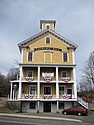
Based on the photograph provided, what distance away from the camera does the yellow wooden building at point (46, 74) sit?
3344 centimetres

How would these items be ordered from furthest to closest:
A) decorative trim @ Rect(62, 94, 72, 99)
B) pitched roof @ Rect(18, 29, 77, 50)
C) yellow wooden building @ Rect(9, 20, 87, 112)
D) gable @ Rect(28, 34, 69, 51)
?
pitched roof @ Rect(18, 29, 77, 50), gable @ Rect(28, 34, 69, 51), yellow wooden building @ Rect(9, 20, 87, 112), decorative trim @ Rect(62, 94, 72, 99)

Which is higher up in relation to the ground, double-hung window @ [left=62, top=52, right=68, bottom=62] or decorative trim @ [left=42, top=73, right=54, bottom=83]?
double-hung window @ [left=62, top=52, right=68, bottom=62]

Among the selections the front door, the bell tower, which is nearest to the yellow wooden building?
the front door

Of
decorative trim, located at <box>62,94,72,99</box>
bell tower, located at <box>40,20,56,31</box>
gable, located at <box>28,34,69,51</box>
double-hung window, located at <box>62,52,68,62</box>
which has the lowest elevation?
decorative trim, located at <box>62,94,72,99</box>

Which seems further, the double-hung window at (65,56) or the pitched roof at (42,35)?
the pitched roof at (42,35)

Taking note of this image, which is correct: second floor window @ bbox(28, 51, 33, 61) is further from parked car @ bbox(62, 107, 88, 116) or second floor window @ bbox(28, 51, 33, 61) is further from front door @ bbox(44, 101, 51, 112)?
parked car @ bbox(62, 107, 88, 116)

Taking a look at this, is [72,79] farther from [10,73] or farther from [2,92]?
[10,73]

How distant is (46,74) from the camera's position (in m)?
34.4

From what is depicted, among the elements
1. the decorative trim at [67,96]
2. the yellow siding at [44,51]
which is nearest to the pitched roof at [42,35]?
the yellow siding at [44,51]

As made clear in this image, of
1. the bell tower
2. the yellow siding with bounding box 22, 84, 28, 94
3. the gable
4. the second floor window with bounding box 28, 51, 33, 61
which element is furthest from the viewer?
the bell tower

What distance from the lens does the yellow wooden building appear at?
33438mm

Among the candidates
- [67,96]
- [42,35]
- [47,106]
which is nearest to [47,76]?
[67,96]

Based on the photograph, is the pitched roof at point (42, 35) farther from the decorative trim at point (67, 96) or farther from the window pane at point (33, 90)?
the decorative trim at point (67, 96)

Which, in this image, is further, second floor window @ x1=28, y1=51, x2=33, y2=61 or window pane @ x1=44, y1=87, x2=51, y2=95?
second floor window @ x1=28, y1=51, x2=33, y2=61
